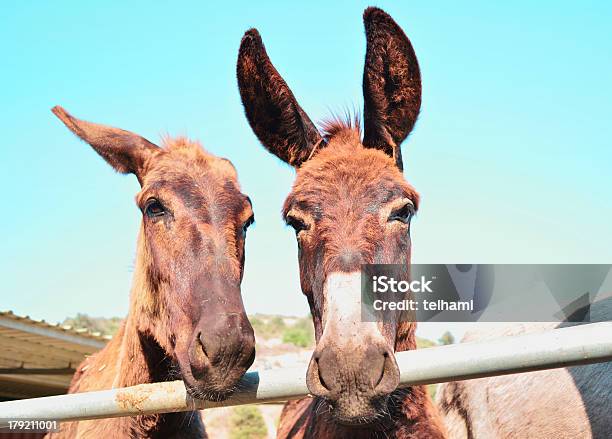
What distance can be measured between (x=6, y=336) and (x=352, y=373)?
6.61 metres

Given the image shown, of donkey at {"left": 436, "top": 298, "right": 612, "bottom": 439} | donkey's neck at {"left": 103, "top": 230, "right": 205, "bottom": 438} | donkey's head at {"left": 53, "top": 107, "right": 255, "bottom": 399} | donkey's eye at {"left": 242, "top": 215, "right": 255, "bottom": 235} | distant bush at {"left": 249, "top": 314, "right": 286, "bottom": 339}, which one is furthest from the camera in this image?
distant bush at {"left": 249, "top": 314, "right": 286, "bottom": 339}

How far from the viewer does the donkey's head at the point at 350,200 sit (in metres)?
2.62

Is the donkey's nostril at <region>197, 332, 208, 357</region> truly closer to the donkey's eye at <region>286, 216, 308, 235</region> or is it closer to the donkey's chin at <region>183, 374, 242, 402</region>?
the donkey's chin at <region>183, 374, 242, 402</region>

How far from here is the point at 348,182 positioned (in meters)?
3.34

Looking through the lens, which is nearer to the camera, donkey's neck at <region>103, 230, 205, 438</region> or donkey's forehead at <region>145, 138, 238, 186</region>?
donkey's neck at <region>103, 230, 205, 438</region>

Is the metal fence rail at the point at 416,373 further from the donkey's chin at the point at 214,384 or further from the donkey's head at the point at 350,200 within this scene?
the donkey's head at the point at 350,200

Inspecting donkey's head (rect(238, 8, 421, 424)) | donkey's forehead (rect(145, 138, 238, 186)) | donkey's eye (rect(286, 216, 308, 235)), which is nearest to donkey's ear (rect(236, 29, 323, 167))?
donkey's head (rect(238, 8, 421, 424))

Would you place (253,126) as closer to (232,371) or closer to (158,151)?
(158,151)

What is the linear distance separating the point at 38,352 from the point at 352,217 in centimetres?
714

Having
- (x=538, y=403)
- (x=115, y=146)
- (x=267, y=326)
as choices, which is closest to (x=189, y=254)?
(x=115, y=146)

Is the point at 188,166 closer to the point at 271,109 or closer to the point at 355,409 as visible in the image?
the point at 271,109

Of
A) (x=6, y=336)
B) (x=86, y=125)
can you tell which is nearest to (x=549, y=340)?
(x=86, y=125)

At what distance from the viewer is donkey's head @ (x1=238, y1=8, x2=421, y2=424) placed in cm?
262

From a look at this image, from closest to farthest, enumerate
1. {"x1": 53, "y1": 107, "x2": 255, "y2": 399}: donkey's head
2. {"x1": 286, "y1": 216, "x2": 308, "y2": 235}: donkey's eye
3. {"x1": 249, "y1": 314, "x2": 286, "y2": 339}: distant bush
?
{"x1": 53, "y1": 107, "x2": 255, "y2": 399}: donkey's head → {"x1": 286, "y1": 216, "x2": 308, "y2": 235}: donkey's eye → {"x1": 249, "y1": 314, "x2": 286, "y2": 339}: distant bush
